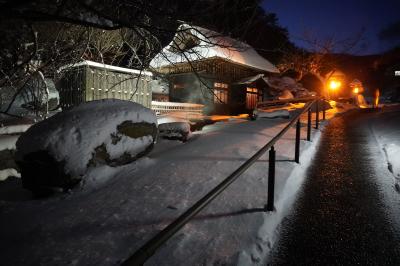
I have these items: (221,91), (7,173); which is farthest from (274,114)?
(221,91)

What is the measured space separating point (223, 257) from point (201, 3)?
327 centimetres

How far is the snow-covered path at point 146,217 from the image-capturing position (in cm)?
256

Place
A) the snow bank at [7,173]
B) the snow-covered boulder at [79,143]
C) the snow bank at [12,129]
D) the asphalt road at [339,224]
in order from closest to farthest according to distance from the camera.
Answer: the asphalt road at [339,224] < the snow-covered boulder at [79,143] < the snow bank at [7,173] < the snow bank at [12,129]

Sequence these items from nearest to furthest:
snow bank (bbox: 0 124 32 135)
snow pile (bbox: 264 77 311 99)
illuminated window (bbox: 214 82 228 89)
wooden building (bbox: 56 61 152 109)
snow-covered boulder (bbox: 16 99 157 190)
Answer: snow-covered boulder (bbox: 16 99 157 190) → snow bank (bbox: 0 124 32 135) → wooden building (bbox: 56 61 152 109) → illuminated window (bbox: 214 82 228 89) → snow pile (bbox: 264 77 311 99)

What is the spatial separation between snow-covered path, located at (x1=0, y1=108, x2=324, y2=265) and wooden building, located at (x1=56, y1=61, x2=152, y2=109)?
21.2 ft

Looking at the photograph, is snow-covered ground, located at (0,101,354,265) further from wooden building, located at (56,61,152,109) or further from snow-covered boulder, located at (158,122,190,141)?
wooden building, located at (56,61,152,109)

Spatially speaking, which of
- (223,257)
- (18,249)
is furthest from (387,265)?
(18,249)

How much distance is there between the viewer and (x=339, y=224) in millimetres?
3045

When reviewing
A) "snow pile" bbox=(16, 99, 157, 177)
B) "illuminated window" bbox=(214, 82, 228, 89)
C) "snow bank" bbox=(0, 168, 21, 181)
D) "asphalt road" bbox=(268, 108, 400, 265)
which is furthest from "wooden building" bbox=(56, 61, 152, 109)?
"illuminated window" bbox=(214, 82, 228, 89)

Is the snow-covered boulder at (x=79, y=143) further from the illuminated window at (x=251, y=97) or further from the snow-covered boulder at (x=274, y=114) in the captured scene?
the illuminated window at (x=251, y=97)

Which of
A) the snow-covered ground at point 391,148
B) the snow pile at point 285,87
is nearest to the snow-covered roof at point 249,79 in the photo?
the snow pile at point 285,87

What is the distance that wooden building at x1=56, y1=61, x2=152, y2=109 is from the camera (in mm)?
10547

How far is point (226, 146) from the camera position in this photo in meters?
5.96

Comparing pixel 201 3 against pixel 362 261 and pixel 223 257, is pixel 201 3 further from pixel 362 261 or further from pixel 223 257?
pixel 362 261
